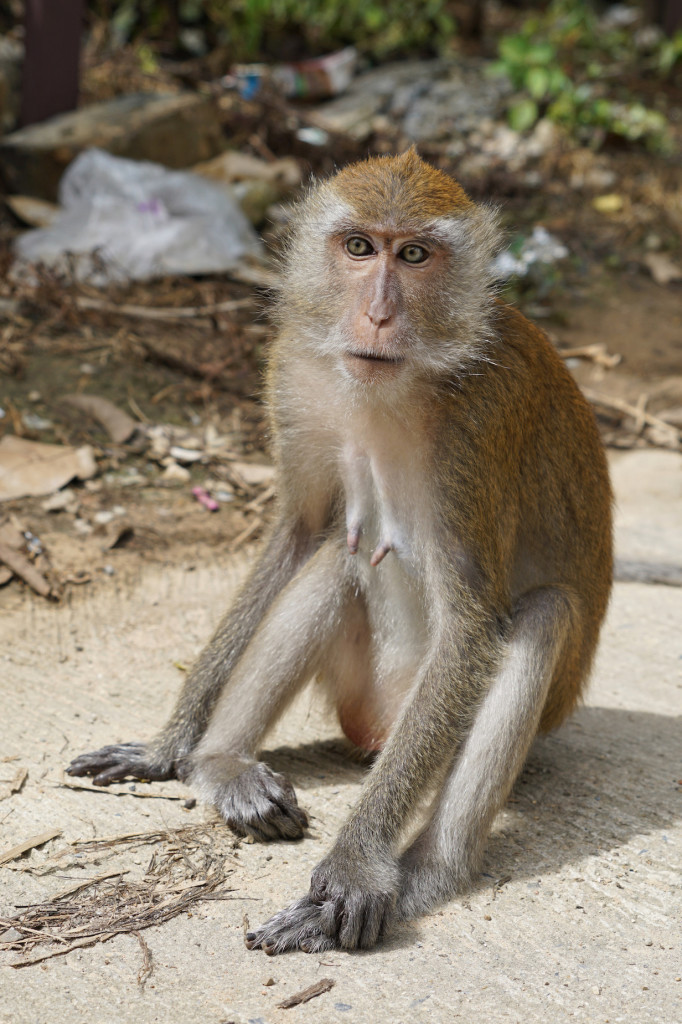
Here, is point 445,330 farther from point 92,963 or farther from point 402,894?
point 92,963

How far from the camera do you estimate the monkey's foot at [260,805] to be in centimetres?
330

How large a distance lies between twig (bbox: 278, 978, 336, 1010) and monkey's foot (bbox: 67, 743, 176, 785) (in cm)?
108

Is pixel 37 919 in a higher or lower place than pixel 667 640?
lower

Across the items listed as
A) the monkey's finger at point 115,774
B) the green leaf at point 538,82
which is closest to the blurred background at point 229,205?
the green leaf at point 538,82

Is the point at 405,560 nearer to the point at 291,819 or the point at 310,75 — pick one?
the point at 291,819

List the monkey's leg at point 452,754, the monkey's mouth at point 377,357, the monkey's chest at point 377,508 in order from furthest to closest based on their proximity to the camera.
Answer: the monkey's chest at point 377,508
the monkey's leg at point 452,754
the monkey's mouth at point 377,357

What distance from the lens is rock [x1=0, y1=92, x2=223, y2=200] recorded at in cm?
752

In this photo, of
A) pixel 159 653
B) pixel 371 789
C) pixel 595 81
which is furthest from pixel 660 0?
pixel 371 789

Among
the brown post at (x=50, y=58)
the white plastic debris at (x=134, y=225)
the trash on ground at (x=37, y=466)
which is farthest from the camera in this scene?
the brown post at (x=50, y=58)

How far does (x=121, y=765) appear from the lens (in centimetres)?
358

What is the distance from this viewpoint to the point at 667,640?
4812 mm

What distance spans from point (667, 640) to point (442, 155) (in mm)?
6056

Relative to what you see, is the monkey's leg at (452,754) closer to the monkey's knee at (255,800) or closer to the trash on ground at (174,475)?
the monkey's knee at (255,800)

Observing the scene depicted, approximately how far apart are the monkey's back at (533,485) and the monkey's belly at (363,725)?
54cm
